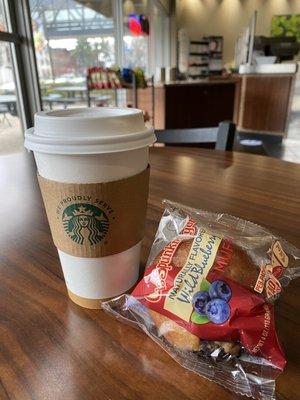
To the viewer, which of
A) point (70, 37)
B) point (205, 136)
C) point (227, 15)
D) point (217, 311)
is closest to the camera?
point (217, 311)

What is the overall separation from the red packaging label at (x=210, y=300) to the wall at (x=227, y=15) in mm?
9309

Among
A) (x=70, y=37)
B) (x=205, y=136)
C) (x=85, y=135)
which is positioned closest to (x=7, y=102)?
(x=70, y=37)

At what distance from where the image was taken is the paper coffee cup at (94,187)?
28cm

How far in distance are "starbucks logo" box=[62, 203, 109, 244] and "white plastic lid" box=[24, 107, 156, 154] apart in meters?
0.06

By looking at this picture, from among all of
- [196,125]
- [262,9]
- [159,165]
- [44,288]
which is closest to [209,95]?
[196,125]

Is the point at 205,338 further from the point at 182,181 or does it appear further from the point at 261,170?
the point at 261,170

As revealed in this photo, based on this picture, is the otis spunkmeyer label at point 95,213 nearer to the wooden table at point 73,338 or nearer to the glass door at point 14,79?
the wooden table at point 73,338

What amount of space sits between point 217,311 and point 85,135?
192 mm

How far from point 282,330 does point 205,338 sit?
0.10m

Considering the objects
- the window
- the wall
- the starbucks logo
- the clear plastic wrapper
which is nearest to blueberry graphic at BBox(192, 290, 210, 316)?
the clear plastic wrapper

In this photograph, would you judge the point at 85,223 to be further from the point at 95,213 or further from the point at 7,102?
→ the point at 7,102

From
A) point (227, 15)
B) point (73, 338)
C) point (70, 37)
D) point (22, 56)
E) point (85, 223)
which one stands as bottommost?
point (73, 338)

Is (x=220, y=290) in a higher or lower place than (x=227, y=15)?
lower

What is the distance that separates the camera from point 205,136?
121 centimetres
